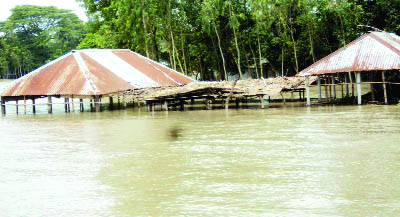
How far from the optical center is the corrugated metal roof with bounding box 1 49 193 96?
30062mm

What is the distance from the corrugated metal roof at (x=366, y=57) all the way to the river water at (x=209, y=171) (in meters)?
6.25

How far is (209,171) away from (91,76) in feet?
67.4

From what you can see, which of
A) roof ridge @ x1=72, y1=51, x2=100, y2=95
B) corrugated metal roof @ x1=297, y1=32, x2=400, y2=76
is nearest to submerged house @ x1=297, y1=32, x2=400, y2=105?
corrugated metal roof @ x1=297, y1=32, x2=400, y2=76

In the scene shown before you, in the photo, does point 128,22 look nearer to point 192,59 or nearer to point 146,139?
point 192,59

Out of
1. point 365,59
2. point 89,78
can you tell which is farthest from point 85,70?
point 365,59

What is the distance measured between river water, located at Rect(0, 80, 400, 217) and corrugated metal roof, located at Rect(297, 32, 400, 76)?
20.5 ft

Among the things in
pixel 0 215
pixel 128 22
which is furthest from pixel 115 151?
pixel 128 22

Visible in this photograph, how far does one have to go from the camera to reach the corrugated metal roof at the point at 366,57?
2527cm

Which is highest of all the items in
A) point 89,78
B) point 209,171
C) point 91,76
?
point 91,76

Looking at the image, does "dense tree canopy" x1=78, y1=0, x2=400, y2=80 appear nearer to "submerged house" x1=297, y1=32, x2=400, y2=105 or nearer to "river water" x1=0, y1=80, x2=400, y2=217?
"submerged house" x1=297, y1=32, x2=400, y2=105

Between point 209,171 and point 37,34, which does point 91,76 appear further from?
point 37,34

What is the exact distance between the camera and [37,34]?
7062 centimetres

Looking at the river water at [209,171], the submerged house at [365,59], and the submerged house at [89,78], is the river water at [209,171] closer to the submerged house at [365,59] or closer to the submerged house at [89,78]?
the submerged house at [365,59]

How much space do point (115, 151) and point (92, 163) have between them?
6.02ft
